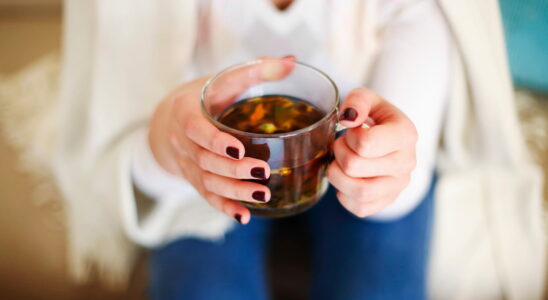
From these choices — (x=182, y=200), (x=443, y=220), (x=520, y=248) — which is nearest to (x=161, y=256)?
(x=182, y=200)

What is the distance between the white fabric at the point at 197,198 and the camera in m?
0.70

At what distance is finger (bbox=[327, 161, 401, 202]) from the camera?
0.46 meters

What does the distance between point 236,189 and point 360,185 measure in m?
0.11

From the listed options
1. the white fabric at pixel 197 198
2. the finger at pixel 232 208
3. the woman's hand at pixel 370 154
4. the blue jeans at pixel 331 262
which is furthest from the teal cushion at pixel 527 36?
the finger at pixel 232 208

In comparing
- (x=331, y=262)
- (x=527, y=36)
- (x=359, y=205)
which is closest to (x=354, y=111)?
(x=359, y=205)

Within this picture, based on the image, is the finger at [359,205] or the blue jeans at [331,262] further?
the blue jeans at [331,262]

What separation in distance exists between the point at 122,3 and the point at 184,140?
0.96ft

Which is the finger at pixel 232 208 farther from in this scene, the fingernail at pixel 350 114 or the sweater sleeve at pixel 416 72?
the sweater sleeve at pixel 416 72

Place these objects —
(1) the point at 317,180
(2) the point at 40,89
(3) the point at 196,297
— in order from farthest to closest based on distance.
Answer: (2) the point at 40,89
(3) the point at 196,297
(1) the point at 317,180

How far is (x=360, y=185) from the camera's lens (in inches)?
18.2

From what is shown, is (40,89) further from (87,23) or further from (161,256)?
(161,256)

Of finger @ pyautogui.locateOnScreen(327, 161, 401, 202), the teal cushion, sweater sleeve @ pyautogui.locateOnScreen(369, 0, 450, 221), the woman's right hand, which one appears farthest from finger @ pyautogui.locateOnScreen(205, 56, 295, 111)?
the teal cushion

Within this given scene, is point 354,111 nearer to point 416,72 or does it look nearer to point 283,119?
point 283,119

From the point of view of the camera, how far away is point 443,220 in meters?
0.85
